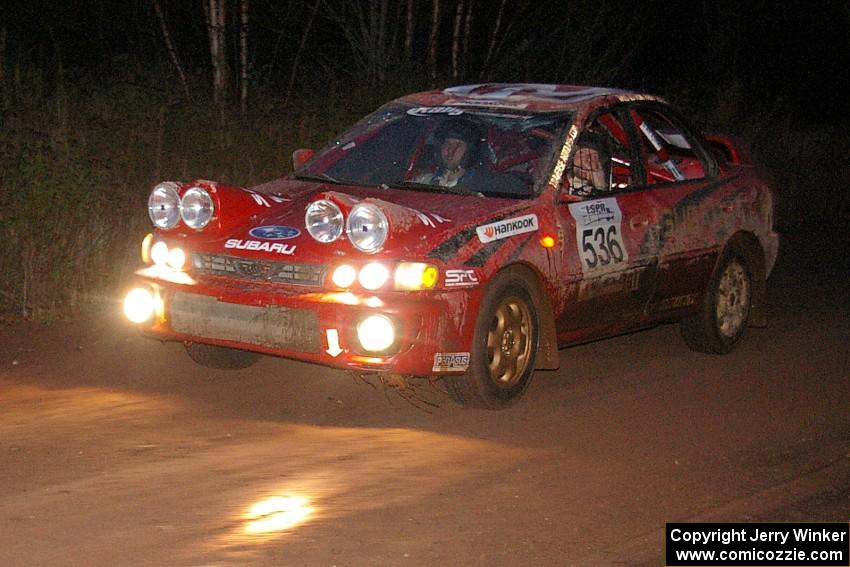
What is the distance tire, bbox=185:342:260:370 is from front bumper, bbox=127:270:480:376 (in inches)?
34.1

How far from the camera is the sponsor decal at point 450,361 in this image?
23.8 ft

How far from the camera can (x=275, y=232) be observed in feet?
24.8

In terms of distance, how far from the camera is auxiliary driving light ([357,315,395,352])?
7090 millimetres

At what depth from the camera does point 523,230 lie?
7711 mm

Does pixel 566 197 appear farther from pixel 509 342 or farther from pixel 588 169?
pixel 509 342

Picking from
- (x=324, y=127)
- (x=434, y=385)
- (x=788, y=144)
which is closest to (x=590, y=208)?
(x=434, y=385)

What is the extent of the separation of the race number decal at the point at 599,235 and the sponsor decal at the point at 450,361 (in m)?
1.04

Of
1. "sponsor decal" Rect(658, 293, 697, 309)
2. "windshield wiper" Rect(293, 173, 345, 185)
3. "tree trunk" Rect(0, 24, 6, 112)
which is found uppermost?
"tree trunk" Rect(0, 24, 6, 112)

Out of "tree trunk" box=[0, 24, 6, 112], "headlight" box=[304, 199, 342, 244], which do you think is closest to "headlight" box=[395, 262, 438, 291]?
"headlight" box=[304, 199, 342, 244]

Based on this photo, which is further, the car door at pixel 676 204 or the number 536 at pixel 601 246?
the car door at pixel 676 204

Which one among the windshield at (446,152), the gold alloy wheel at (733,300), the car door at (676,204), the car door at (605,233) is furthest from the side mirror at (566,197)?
the gold alloy wheel at (733,300)

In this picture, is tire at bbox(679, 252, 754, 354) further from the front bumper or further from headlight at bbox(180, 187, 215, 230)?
headlight at bbox(180, 187, 215, 230)

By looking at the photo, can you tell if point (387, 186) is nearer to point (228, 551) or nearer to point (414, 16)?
point (228, 551)

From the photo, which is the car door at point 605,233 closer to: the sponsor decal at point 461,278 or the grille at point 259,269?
the sponsor decal at point 461,278
